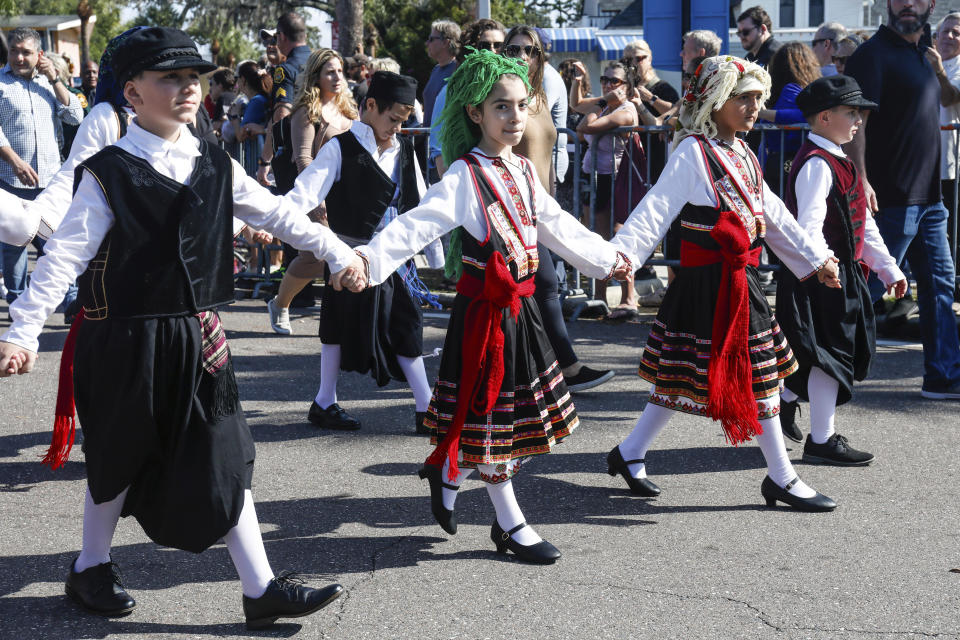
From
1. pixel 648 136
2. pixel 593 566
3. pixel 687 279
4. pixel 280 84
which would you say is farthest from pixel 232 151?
pixel 593 566

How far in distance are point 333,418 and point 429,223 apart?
210 cm

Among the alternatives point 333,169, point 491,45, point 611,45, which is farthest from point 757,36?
point 611,45

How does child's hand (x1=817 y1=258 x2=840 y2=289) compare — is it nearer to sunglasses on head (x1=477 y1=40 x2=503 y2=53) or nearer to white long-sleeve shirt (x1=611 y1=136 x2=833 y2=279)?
white long-sleeve shirt (x1=611 y1=136 x2=833 y2=279)

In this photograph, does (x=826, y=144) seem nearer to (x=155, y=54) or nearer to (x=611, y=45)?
(x=155, y=54)

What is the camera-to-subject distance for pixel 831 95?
5.18m

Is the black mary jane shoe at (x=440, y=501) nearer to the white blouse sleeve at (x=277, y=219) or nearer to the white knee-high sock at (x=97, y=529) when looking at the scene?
the white blouse sleeve at (x=277, y=219)

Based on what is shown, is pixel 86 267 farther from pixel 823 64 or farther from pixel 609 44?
pixel 609 44

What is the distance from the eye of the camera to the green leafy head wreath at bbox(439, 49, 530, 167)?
13.6 feet

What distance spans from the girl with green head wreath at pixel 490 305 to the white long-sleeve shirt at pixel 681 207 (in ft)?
1.46

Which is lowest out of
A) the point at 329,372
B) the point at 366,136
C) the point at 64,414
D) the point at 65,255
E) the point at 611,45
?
the point at 329,372

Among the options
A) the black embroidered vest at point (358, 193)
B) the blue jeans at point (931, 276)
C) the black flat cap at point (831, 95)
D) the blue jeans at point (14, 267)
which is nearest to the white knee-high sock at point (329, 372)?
the black embroidered vest at point (358, 193)

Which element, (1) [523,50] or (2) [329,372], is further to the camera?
(1) [523,50]

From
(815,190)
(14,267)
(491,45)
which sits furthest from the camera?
(14,267)

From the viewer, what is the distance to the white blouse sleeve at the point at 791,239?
15.6 ft
